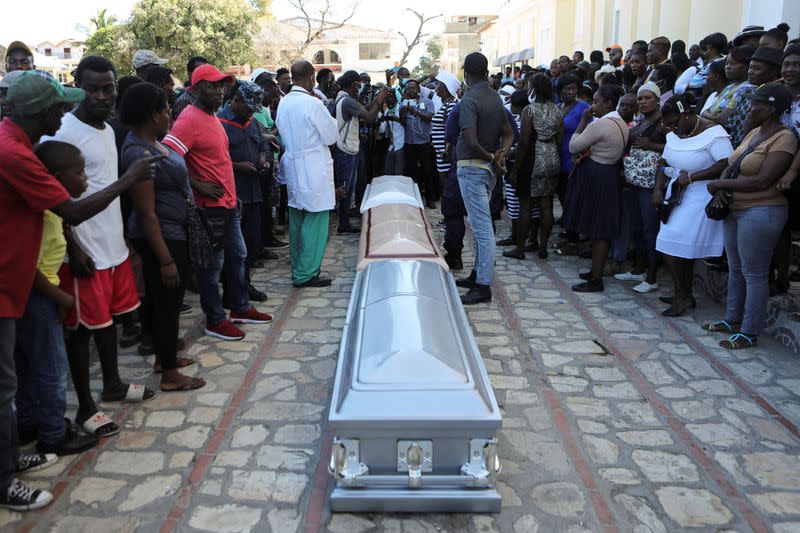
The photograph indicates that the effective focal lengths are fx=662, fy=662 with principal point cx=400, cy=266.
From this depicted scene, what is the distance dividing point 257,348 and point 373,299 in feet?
Result: 4.37

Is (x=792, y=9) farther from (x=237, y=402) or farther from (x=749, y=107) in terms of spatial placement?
(x=237, y=402)

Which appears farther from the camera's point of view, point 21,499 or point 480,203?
point 480,203

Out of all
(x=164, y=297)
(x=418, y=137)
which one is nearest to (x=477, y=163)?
(x=164, y=297)

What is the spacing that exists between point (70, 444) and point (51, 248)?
1104mm

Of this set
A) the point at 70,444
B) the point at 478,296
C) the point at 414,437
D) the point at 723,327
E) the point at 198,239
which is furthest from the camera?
the point at 478,296

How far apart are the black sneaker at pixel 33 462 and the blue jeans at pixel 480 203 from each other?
3.81 metres

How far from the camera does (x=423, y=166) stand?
34.0 feet

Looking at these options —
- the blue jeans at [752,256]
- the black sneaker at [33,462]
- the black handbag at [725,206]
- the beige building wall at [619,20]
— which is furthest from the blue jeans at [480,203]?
the beige building wall at [619,20]

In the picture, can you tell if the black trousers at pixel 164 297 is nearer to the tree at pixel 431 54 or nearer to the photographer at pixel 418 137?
the photographer at pixel 418 137

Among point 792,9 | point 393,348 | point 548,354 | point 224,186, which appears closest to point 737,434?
point 548,354

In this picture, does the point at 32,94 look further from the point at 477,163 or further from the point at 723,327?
the point at 723,327

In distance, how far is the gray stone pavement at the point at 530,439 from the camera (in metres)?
3.12

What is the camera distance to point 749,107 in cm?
529

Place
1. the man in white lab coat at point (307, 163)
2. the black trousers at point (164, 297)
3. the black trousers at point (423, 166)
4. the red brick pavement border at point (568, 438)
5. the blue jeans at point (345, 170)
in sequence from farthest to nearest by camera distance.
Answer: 1. the black trousers at point (423, 166)
2. the blue jeans at point (345, 170)
3. the man in white lab coat at point (307, 163)
4. the black trousers at point (164, 297)
5. the red brick pavement border at point (568, 438)
